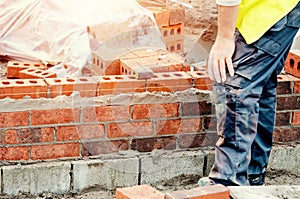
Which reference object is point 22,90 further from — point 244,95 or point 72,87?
point 244,95

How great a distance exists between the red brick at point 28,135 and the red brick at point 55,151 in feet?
0.14

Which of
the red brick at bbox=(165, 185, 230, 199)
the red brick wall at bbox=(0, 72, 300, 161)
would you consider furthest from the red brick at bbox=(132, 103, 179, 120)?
the red brick at bbox=(165, 185, 230, 199)

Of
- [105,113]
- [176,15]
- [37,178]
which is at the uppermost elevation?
[176,15]

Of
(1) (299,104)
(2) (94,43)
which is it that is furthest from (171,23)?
(1) (299,104)

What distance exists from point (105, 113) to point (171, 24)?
5.59 ft

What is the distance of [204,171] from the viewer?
12.9 feet

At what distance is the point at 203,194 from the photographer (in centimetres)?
225

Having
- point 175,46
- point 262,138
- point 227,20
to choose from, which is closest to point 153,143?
point 262,138

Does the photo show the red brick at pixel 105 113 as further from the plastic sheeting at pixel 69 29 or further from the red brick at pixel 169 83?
the plastic sheeting at pixel 69 29

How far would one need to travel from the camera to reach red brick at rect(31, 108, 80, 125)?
362cm

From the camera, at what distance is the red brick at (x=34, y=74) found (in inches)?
165

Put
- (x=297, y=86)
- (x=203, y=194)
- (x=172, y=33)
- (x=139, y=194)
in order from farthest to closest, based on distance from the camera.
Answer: (x=172, y=33) → (x=297, y=86) → (x=139, y=194) → (x=203, y=194)

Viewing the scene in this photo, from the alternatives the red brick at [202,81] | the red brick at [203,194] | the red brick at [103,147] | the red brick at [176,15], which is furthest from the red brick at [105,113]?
the red brick at [176,15]

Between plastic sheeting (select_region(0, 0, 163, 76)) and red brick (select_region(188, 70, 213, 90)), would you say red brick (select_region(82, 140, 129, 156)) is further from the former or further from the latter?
plastic sheeting (select_region(0, 0, 163, 76))
